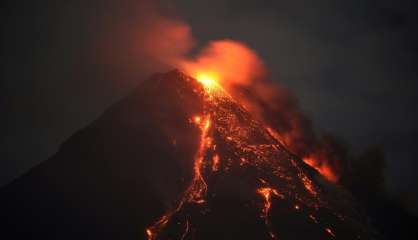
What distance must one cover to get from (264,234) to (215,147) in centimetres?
2237

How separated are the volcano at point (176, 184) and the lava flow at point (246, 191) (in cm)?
21

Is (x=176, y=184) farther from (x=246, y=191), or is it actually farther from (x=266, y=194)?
(x=266, y=194)

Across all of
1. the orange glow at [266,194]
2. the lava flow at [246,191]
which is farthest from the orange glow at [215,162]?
the orange glow at [266,194]

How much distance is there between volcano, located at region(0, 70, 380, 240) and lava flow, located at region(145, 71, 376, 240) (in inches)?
8.1

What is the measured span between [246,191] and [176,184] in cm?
1275

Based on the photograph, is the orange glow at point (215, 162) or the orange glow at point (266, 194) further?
the orange glow at point (215, 162)

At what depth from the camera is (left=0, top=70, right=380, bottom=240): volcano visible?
6712cm

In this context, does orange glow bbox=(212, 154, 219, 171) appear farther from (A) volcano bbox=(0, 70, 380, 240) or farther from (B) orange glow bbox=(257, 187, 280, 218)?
(B) orange glow bbox=(257, 187, 280, 218)

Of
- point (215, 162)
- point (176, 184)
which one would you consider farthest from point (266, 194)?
point (176, 184)

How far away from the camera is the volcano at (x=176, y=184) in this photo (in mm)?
67125

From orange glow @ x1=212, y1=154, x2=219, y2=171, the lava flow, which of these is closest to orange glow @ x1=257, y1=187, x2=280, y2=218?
the lava flow

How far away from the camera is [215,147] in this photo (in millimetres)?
81312

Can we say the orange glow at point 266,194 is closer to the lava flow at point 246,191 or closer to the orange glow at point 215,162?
the lava flow at point 246,191

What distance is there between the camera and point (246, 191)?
72.6m
